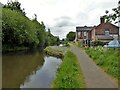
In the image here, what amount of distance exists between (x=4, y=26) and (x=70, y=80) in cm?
2867

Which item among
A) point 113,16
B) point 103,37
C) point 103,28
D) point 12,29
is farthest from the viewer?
point 103,28

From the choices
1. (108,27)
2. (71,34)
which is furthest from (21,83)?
(71,34)

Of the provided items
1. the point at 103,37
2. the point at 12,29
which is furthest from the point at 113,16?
the point at 103,37

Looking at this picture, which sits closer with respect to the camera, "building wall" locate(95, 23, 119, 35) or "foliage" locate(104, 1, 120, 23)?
"foliage" locate(104, 1, 120, 23)

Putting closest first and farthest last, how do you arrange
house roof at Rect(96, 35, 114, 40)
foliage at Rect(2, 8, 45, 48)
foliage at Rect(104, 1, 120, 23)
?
foliage at Rect(104, 1, 120, 23) < foliage at Rect(2, 8, 45, 48) < house roof at Rect(96, 35, 114, 40)

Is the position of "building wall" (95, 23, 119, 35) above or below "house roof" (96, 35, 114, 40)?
above

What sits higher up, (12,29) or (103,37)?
(12,29)

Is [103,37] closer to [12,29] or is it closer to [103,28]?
[103,28]

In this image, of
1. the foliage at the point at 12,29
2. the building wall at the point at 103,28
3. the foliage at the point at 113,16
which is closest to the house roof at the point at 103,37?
the building wall at the point at 103,28

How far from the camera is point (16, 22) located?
1748 inches

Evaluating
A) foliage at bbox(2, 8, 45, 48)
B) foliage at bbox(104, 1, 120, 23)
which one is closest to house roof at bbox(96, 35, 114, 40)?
foliage at bbox(2, 8, 45, 48)

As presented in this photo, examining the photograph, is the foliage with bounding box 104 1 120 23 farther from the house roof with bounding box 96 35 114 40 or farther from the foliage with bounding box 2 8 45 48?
the house roof with bounding box 96 35 114 40

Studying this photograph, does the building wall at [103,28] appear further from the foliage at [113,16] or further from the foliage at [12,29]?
the foliage at [113,16]

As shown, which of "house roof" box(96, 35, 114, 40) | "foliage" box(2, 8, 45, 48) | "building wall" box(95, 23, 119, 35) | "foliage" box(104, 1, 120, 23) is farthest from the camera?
"building wall" box(95, 23, 119, 35)
